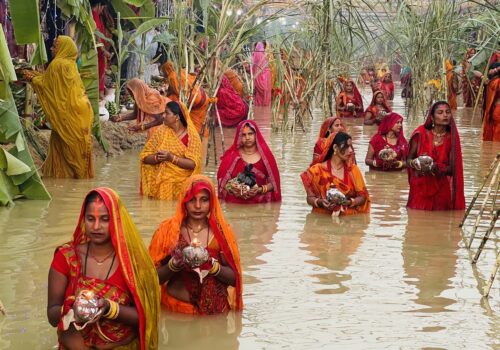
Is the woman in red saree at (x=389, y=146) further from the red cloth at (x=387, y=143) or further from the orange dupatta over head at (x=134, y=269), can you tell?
the orange dupatta over head at (x=134, y=269)

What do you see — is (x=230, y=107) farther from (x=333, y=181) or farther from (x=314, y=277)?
(x=314, y=277)

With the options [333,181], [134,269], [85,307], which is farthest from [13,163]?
[85,307]

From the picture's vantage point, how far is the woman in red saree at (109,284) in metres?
5.00

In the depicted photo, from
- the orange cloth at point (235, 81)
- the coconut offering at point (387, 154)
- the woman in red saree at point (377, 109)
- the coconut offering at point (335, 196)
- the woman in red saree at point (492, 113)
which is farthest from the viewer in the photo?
the orange cloth at point (235, 81)

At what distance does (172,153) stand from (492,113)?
8341mm

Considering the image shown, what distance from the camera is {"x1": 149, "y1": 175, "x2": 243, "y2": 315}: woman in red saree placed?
601 cm

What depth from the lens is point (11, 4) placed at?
28.5ft

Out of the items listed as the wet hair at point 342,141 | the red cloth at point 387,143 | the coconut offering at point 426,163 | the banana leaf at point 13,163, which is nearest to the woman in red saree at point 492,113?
the red cloth at point 387,143

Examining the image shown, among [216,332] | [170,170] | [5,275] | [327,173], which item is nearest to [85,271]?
[216,332]

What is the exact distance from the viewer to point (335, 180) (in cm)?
977

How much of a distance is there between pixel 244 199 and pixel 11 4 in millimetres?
3041

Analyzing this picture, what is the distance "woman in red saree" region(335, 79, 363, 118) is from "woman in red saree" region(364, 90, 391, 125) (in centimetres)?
150

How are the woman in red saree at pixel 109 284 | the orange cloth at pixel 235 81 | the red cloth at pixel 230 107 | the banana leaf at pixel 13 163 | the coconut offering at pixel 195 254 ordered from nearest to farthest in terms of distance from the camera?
1. the woman in red saree at pixel 109 284
2. the coconut offering at pixel 195 254
3. the banana leaf at pixel 13 163
4. the red cloth at pixel 230 107
5. the orange cloth at pixel 235 81

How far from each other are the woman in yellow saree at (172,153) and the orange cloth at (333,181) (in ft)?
4.66
